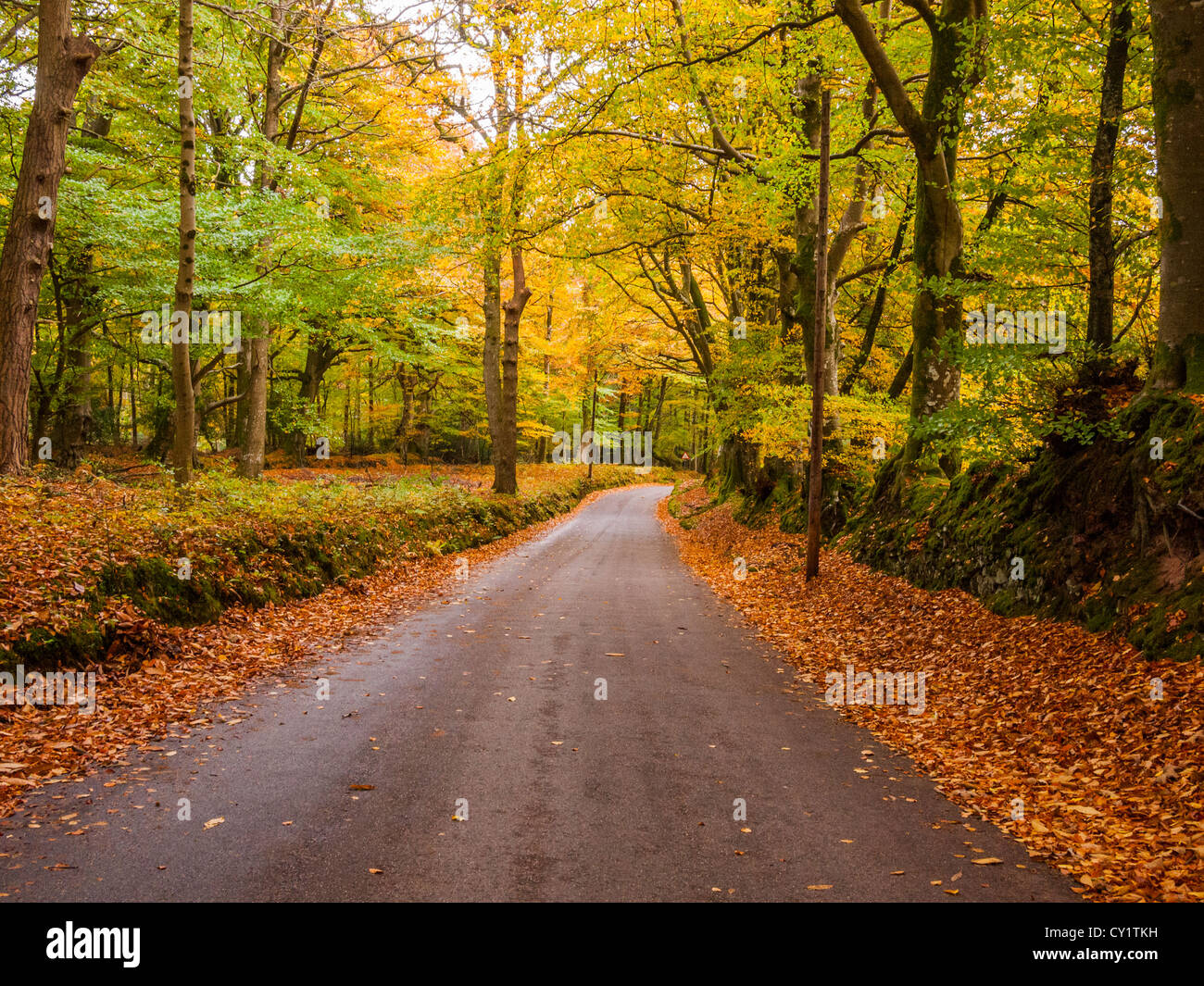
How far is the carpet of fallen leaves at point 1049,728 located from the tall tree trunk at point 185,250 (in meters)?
9.45

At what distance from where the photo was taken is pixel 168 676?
6.92 metres

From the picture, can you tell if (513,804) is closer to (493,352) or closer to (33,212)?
(33,212)

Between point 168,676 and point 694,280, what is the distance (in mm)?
22580

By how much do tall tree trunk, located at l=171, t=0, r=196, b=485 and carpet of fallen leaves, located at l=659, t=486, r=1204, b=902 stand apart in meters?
9.45

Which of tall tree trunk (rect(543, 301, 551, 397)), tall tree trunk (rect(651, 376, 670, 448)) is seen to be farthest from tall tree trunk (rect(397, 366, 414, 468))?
tall tree trunk (rect(651, 376, 670, 448))

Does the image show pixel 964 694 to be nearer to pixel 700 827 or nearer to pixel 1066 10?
pixel 700 827

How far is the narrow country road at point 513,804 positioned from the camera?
3.80m

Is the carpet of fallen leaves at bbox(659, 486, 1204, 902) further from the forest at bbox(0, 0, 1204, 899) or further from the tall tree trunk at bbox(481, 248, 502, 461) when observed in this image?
the tall tree trunk at bbox(481, 248, 502, 461)

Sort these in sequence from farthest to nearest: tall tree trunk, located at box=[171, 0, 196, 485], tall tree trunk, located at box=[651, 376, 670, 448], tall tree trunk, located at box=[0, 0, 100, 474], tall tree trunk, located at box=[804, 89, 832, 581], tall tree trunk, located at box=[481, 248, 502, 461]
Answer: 1. tall tree trunk, located at box=[651, 376, 670, 448]
2. tall tree trunk, located at box=[481, 248, 502, 461]
3. tall tree trunk, located at box=[804, 89, 832, 581]
4. tall tree trunk, located at box=[171, 0, 196, 485]
5. tall tree trunk, located at box=[0, 0, 100, 474]

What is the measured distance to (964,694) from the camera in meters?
7.11

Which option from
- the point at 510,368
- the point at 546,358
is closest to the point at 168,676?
the point at 510,368

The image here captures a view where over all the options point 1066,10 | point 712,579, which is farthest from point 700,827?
point 1066,10

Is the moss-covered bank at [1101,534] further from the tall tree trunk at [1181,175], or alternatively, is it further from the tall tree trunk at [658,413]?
the tall tree trunk at [658,413]

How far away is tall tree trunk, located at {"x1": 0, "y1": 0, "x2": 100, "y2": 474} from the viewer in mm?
9586
